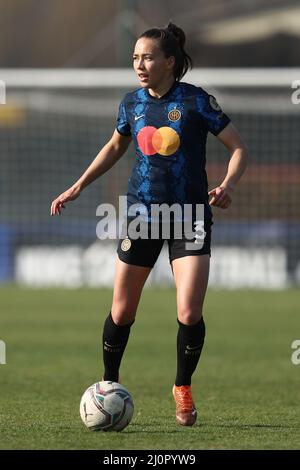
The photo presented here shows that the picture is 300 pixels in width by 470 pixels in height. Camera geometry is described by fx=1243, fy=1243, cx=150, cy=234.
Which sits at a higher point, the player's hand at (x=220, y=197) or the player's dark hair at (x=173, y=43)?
the player's dark hair at (x=173, y=43)

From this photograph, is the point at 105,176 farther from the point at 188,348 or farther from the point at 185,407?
the point at 185,407

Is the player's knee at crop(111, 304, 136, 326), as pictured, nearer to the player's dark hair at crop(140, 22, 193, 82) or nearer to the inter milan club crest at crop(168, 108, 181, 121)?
the inter milan club crest at crop(168, 108, 181, 121)

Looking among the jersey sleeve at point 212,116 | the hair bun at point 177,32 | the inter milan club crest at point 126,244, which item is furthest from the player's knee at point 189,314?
the hair bun at point 177,32

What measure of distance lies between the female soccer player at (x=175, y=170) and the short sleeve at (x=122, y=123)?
0.17 feet

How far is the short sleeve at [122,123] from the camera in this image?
24.9ft

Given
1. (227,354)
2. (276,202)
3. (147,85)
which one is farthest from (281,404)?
(276,202)

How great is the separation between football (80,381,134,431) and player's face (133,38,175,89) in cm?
185

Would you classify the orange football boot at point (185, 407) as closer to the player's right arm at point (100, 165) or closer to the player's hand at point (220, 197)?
the player's hand at point (220, 197)

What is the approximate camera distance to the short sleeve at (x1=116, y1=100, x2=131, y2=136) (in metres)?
7.58

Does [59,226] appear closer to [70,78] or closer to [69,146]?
[69,146]

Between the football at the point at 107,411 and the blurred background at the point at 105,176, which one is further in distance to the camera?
the blurred background at the point at 105,176

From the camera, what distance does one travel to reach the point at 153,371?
1089 cm
